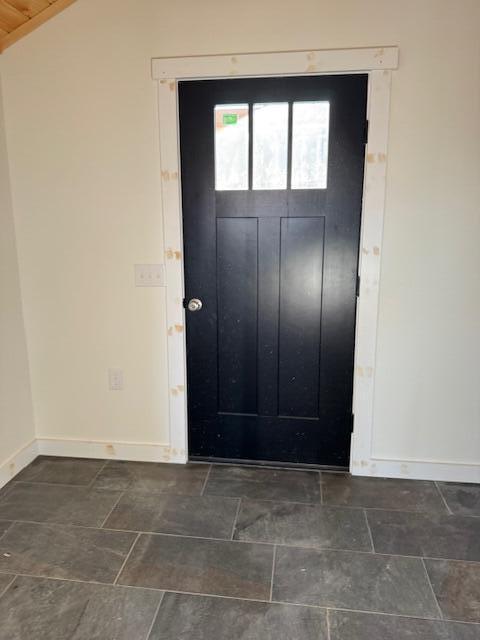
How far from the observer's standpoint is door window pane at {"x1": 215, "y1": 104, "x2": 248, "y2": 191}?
225 centimetres

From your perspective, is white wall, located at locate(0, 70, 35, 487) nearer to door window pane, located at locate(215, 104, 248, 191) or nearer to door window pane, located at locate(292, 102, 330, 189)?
door window pane, located at locate(215, 104, 248, 191)

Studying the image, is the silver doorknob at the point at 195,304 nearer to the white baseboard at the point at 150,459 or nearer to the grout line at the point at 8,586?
the white baseboard at the point at 150,459

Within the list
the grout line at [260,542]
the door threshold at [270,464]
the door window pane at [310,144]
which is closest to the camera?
the grout line at [260,542]

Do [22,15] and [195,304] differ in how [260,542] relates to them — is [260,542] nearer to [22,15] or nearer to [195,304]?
[195,304]

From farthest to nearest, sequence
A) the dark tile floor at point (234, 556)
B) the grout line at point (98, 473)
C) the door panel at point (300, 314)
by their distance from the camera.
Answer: the grout line at point (98, 473), the door panel at point (300, 314), the dark tile floor at point (234, 556)

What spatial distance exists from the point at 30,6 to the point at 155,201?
106 centimetres

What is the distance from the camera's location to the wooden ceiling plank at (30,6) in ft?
6.81

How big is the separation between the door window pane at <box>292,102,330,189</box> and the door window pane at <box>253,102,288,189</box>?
2.0 inches

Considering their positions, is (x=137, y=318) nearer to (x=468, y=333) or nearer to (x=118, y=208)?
(x=118, y=208)

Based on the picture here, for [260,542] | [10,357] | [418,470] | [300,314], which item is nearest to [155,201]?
[300,314]

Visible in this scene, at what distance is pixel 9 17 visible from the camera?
6.98 feet

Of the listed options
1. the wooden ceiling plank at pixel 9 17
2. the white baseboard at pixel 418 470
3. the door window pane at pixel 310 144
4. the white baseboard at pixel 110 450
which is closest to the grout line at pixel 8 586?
the white baseboard at pixel 110 450

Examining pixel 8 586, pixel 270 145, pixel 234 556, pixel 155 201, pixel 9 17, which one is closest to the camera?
pixel 8 586

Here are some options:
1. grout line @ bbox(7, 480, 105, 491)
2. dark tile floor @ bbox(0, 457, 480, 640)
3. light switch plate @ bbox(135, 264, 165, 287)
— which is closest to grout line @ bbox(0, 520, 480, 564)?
dark tile floor @ bbox(0, 457, 480, 640)
